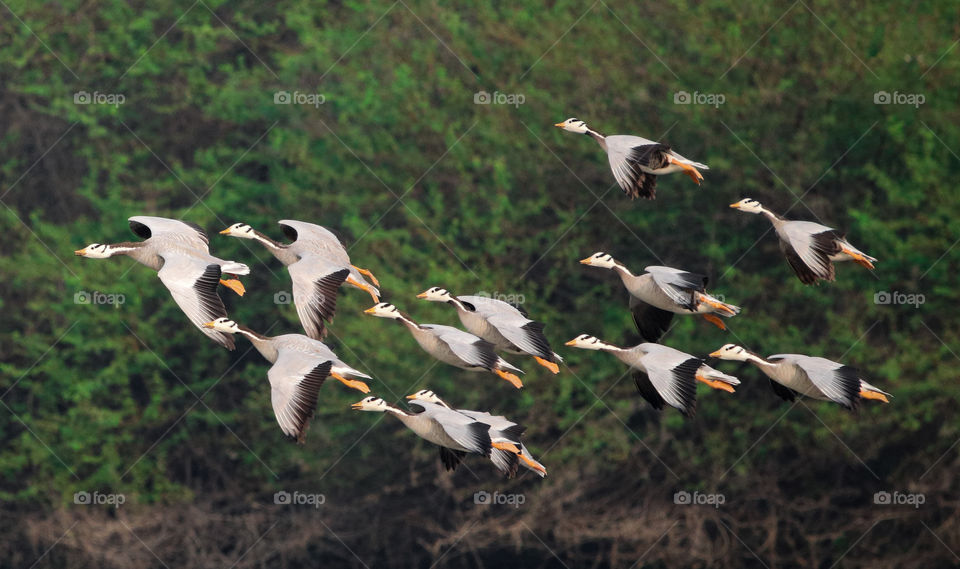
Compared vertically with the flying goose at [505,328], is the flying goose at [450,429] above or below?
below

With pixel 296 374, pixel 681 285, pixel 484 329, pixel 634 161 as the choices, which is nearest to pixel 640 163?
pixel 634 161

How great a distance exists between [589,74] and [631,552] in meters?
5.87

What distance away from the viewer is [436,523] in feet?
72.7

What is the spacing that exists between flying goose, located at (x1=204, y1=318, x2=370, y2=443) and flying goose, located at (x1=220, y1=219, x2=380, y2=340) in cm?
23

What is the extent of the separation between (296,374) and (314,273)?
0.99 meters

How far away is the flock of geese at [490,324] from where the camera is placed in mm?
13750

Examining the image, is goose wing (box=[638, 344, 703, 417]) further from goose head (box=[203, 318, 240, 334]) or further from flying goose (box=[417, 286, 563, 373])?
goose head (box=[203, 318, 240, 334])

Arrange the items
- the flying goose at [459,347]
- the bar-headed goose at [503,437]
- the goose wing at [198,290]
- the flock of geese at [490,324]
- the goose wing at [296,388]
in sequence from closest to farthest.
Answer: the goose wing at [296,388] < the goose wing at [198,290] < the flock of geese at [490,324] < the flying goose at [459,347] < the bar-headed goose at [503,437]

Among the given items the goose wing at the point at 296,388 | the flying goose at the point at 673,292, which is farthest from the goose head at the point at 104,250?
the flying goose at the point at 673,292

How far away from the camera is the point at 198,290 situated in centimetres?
1371

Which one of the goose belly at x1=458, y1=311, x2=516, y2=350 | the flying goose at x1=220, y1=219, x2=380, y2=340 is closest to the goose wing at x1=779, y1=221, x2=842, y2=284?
the goose belly at x1=458, y1=311, x2=516, y2=350

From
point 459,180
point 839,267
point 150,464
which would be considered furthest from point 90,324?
point 839,267

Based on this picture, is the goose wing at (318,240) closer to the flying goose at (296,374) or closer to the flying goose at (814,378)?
the flying goose at (296,374)

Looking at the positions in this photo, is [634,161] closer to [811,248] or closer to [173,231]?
[811,248]
